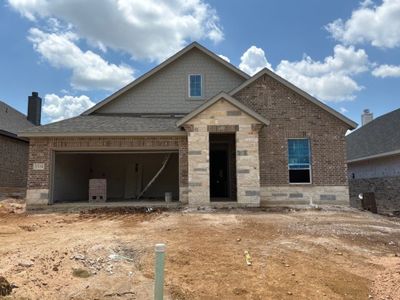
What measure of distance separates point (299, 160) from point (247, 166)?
108 inches

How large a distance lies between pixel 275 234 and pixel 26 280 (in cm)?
592

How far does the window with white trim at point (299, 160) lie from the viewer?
15.3m

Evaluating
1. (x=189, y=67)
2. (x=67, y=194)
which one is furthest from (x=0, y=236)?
(x=189, y=67)

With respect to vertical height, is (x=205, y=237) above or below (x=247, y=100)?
below

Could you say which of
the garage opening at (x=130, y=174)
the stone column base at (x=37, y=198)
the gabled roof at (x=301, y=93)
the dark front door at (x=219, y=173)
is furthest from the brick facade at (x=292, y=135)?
the stone column base at (x=37, y=198)

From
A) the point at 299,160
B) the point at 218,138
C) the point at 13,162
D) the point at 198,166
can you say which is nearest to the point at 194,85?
the point at 218,138

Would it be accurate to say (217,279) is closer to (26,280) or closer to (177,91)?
(26,280)

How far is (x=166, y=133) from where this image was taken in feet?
47.8

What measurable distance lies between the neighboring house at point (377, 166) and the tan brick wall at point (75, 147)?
856 cm

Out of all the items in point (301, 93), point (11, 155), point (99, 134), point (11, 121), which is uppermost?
point (11, 121)

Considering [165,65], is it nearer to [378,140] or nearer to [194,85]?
[194,85]

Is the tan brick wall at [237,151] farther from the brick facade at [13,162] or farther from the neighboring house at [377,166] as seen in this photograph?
the brick facade at [13,162]

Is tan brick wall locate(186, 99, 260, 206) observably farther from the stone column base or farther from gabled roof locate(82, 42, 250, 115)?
the stone column base

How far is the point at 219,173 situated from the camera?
19016 millimetres
